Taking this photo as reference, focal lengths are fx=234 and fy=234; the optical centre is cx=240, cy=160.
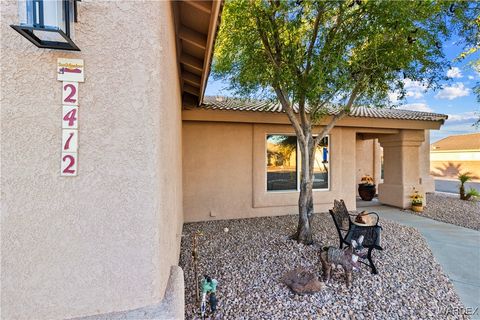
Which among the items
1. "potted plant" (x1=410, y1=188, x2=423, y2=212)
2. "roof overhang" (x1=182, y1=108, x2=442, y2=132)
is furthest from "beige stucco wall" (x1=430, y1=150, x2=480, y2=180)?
"roof overhang" (x1=182, y1=108, x2=442, y2=132)

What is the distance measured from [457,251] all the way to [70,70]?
871 centimetres

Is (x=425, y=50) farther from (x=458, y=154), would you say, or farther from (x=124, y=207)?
(x=458, y=154)

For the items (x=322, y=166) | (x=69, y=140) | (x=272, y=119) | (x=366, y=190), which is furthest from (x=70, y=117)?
(x=366, y=190)

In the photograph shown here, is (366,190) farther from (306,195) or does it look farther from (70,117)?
(70,117)

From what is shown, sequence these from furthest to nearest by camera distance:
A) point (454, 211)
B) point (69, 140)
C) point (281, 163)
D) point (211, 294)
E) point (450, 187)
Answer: point (450, 187)
point (454, 211)
point (281, 163)
point (211, 294)
point (69, 140)

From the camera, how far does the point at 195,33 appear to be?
13.0ft

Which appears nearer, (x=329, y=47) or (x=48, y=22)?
(x=48, y=22)

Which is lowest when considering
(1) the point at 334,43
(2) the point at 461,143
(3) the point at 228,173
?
(3) the point at 228,173

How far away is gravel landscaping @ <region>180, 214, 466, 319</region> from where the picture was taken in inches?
143

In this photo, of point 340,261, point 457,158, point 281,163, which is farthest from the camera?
point 457,158

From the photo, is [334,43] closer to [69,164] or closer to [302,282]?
[302,282]

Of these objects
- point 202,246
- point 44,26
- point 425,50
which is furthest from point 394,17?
point 202,246

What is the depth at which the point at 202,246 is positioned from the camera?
239 inches

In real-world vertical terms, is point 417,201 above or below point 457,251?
above
